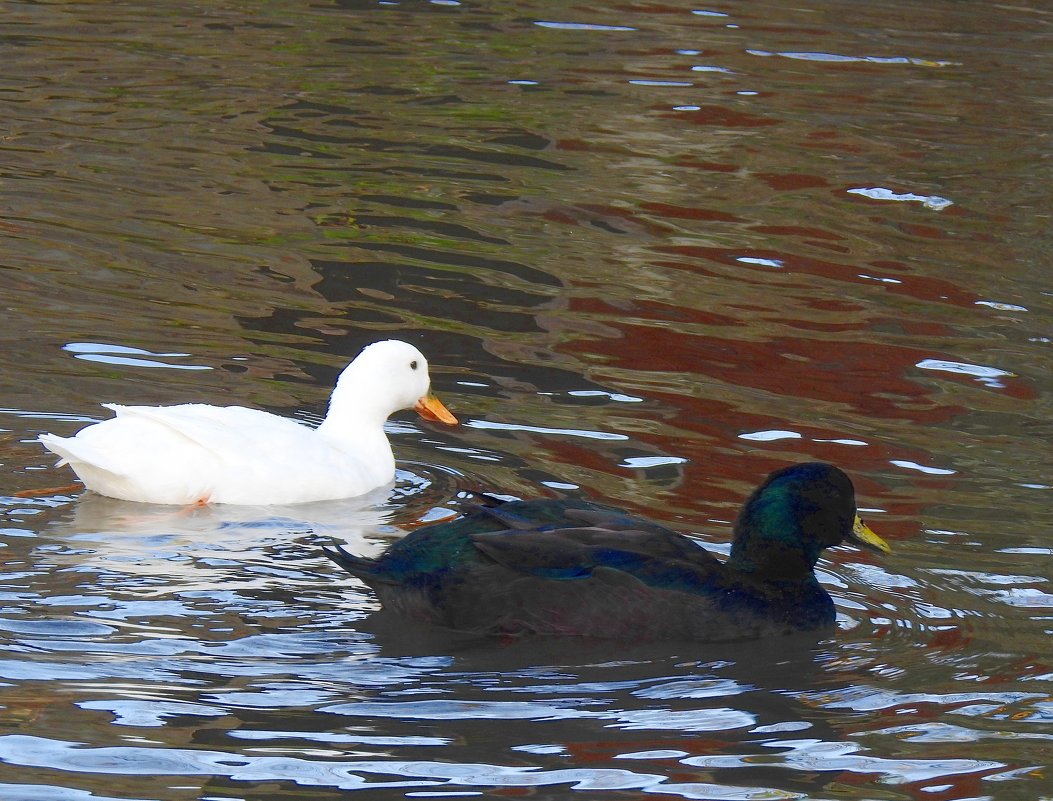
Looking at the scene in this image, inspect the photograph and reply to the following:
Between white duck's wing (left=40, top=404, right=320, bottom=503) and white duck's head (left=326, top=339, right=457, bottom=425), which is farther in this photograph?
white duck's head (left=326, top=339, right=457, bottom=425)

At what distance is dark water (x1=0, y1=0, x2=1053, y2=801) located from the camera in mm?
5207

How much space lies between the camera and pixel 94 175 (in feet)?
39.8

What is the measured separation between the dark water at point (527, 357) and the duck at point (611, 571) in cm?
11

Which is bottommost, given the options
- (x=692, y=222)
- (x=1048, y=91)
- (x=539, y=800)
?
(x=539, y=800)

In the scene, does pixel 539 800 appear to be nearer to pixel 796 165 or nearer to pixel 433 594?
pixel 433 594

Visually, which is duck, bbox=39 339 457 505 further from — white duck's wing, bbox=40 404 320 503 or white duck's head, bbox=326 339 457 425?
white duck's head, bbox=326 339 457 425

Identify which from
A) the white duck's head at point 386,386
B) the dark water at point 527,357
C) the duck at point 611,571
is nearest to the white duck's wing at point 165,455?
Result: the dark water at point 527,357

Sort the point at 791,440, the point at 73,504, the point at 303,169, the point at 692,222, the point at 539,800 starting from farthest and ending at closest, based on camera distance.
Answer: the point at 303,169 → the point at 692,222 → the point at 791,440 → the point at 73,504 → the point at 539,800

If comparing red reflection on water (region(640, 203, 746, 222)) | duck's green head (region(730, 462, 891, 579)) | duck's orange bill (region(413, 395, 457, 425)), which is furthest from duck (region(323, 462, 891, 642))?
red reflection on water (region(640, 203, 746, 222))

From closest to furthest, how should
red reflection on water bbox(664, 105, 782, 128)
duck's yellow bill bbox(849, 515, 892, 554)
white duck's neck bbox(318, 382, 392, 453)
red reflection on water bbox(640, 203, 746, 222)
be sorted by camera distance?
duck's yellow bill bbox(849, 515, 892, 554) → white duck's neck bbox(318, 382, 392, 453) → red reflection on water bbox(640, 203, 746, 222) → red reflection on water bbox(664, 105, 782, 128)

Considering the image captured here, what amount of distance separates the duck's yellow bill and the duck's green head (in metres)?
0.06

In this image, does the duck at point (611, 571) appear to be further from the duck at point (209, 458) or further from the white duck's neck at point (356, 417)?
the white duck's neck at point (356, 417)

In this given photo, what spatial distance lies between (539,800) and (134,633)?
1625mm

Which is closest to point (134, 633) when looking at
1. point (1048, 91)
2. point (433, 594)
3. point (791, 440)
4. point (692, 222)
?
point (433, 594)
